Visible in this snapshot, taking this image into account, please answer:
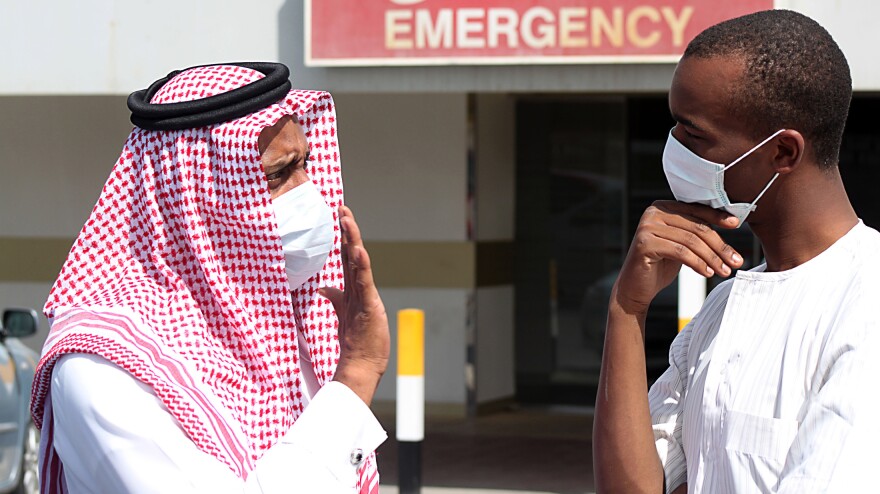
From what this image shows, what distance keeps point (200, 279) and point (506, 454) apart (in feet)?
24.9

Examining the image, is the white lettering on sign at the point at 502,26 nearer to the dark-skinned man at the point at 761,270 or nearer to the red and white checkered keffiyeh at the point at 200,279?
the red and white checkered keffiyeh at the point at 200,279

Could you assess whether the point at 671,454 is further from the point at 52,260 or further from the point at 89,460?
the point at 52,260

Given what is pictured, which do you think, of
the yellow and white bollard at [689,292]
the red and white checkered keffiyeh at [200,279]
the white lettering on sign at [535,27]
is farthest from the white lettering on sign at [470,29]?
the red and white checkered keffiyeh at [200,279]

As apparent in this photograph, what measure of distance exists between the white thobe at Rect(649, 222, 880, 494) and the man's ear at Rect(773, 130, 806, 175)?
14cm

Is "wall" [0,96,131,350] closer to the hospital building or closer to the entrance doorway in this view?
the hospital building

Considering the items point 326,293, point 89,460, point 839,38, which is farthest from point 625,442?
point 839,38

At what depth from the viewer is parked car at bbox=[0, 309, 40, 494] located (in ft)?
22.9

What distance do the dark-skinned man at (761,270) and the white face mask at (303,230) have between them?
57 centimetres

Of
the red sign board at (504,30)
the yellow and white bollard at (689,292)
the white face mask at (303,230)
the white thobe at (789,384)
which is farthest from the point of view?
the red sign board at (504,30)

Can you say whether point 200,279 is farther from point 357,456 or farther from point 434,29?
point 434,29

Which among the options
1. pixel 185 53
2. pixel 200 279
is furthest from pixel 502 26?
pixel 200 279

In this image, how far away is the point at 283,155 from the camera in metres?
2.43

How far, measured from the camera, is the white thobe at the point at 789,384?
1863 mm

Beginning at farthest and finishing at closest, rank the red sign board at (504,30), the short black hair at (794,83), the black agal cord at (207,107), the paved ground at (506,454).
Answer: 1. the paved ground at (506,454)
2. the red sign board at (504,30)
3. the black agal cord at (207,107)
4. the short black hair at (794,83)
